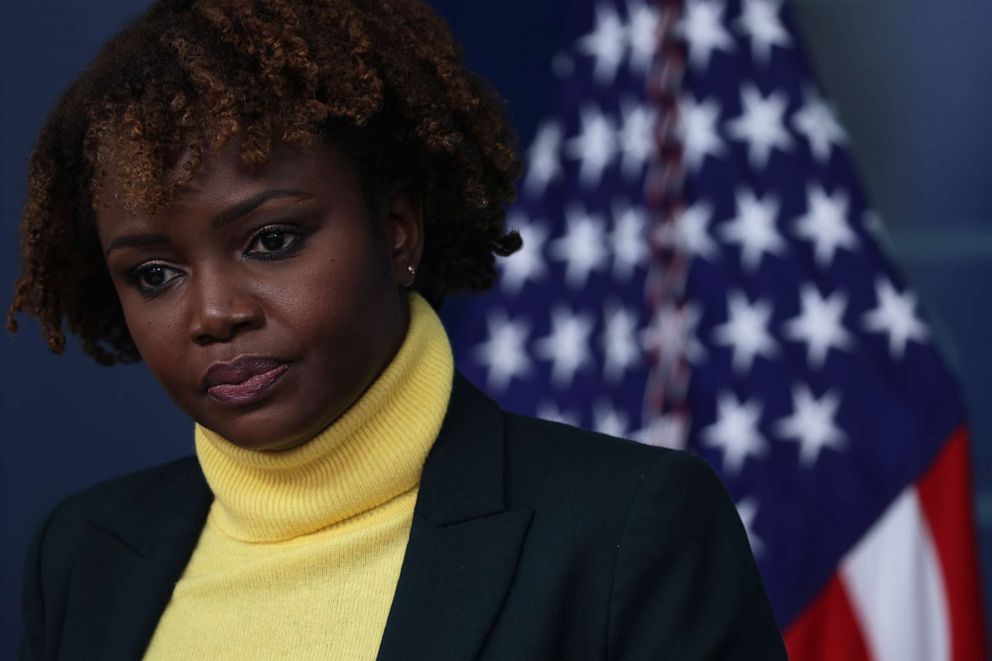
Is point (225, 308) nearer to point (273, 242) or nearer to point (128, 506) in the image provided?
point (273, 242)

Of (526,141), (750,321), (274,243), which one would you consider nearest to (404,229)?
(274,243)

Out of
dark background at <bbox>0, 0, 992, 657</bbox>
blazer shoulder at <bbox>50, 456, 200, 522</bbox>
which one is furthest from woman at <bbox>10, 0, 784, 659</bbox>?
dark background at <bbox>0, 0, 992, 657</bbox>

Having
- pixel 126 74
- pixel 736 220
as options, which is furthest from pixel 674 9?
pixel 126 74

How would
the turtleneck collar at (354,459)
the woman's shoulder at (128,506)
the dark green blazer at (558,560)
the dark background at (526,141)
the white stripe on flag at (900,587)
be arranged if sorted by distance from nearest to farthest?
the dark green blazer at (558,560) < the turtleneck collar at (354,459) < the woman's shoulder at (128,506) < the white stripe on flag at (900,587) < the dark background at (526,141)

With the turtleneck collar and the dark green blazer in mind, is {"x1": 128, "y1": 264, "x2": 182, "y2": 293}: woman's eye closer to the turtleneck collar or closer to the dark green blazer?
the turtleneck collar

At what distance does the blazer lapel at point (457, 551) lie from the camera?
48.1 inches

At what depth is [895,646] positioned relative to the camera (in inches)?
81.3

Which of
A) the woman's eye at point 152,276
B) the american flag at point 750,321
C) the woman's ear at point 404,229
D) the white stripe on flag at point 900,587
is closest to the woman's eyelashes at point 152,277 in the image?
the woman's eye at point 152,276

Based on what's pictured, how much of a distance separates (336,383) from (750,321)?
1.09 meters

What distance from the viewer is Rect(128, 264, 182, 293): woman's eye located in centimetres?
130

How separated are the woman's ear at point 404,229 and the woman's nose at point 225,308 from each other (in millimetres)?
184

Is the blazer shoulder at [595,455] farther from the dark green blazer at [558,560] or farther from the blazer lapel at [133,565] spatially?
the blazer lapel at [133,565]

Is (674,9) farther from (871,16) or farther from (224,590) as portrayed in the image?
(224,590)

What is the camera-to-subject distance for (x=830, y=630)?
6.85 feet
